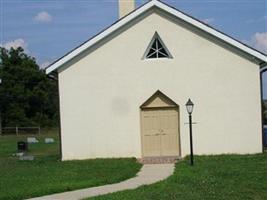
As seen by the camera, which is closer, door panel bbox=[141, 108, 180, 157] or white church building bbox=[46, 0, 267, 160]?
white church building bbox=[46, 0, 267, 160]

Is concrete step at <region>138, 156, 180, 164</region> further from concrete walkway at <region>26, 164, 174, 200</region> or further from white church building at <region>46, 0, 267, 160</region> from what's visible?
concrete walkway at <region>26, 164, 174, 200</region>

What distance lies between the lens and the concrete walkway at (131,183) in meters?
12.4

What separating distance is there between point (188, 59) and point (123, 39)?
2757 millimetres

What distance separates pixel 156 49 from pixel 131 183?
8990 millimetres

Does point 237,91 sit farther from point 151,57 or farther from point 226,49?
point 151,57

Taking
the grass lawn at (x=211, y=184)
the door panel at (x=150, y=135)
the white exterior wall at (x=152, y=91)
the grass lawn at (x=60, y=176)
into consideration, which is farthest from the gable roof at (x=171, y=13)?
the grass lawn at (x=211, y=184)

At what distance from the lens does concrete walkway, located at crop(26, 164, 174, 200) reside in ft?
40.8

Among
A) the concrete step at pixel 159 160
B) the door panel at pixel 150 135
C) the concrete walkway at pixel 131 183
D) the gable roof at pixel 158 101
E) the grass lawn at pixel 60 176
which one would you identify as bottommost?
the concrete walkway at pixel 131 183

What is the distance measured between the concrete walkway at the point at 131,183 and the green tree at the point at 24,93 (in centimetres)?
5200

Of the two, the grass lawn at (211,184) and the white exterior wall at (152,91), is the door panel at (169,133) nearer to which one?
the white exterior wall at (152,91)

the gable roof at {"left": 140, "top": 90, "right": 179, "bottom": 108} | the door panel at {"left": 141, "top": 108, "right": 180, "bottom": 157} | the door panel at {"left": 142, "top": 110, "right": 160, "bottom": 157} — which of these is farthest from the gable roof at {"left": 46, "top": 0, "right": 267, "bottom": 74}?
the door panel at {"left": 142, "top": 110, "right": 160, "bottom": 157}

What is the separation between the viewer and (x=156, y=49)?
22.2 m

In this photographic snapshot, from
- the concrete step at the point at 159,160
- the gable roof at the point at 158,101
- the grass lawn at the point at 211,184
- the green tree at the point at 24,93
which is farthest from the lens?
the green tree at the point at 24,93

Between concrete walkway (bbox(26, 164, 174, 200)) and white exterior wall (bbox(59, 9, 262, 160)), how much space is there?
3379 mm
